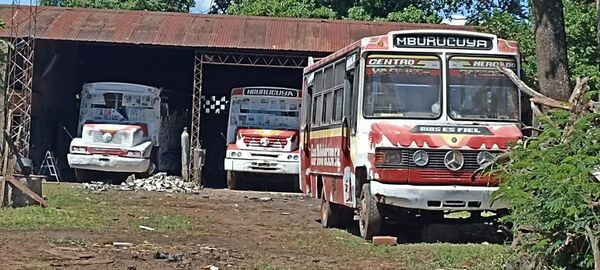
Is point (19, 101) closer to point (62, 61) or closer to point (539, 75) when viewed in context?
point (62, 61)

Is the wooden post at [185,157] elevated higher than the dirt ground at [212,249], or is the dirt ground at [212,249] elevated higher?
the wooden post at [185,157]

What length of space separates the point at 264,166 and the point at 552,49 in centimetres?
1346

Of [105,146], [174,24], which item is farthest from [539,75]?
[174,24]

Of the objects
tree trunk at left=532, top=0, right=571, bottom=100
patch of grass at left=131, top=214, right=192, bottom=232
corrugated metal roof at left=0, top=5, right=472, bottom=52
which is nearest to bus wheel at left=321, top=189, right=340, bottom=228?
patch of grass at left=131, top=214, right=192, bottom=232

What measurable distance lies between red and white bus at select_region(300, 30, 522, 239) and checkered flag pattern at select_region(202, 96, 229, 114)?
81.2ft

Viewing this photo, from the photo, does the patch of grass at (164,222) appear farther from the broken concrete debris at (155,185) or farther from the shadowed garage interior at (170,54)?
the shadowed garage interior at (170,54)

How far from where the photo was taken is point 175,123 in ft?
116

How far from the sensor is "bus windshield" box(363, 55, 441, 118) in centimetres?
1355

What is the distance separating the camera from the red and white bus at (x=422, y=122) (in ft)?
42.7

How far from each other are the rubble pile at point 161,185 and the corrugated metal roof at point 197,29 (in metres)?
4.68

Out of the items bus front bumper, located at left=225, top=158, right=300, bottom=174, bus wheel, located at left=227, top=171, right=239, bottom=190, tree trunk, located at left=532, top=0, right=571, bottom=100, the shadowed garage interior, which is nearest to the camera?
tree trunk, located at left=532, top=0, right=571, bottom=100

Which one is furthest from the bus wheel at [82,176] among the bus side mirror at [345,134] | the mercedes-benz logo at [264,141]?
the bus side mirror at [345,134]

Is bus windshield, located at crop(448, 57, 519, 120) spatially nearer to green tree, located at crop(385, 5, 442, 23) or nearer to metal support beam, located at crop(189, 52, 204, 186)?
metal support beam, located at crop(189, 52, 204, 186)

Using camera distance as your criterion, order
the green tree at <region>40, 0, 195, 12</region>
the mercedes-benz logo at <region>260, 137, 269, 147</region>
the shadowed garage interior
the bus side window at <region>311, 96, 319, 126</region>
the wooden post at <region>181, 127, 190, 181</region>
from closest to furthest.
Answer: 1. the bus side window at <region>311, 96, 319, 126</region>
2. the mercedes-benz logo at <region>260, 137, 269, 147</region>
3. the wooden post at <region>181, 127, 190, 181</region>
4. the shadowed garage interior
5. the green tree at <region>40, 0, 195, 12</region>
